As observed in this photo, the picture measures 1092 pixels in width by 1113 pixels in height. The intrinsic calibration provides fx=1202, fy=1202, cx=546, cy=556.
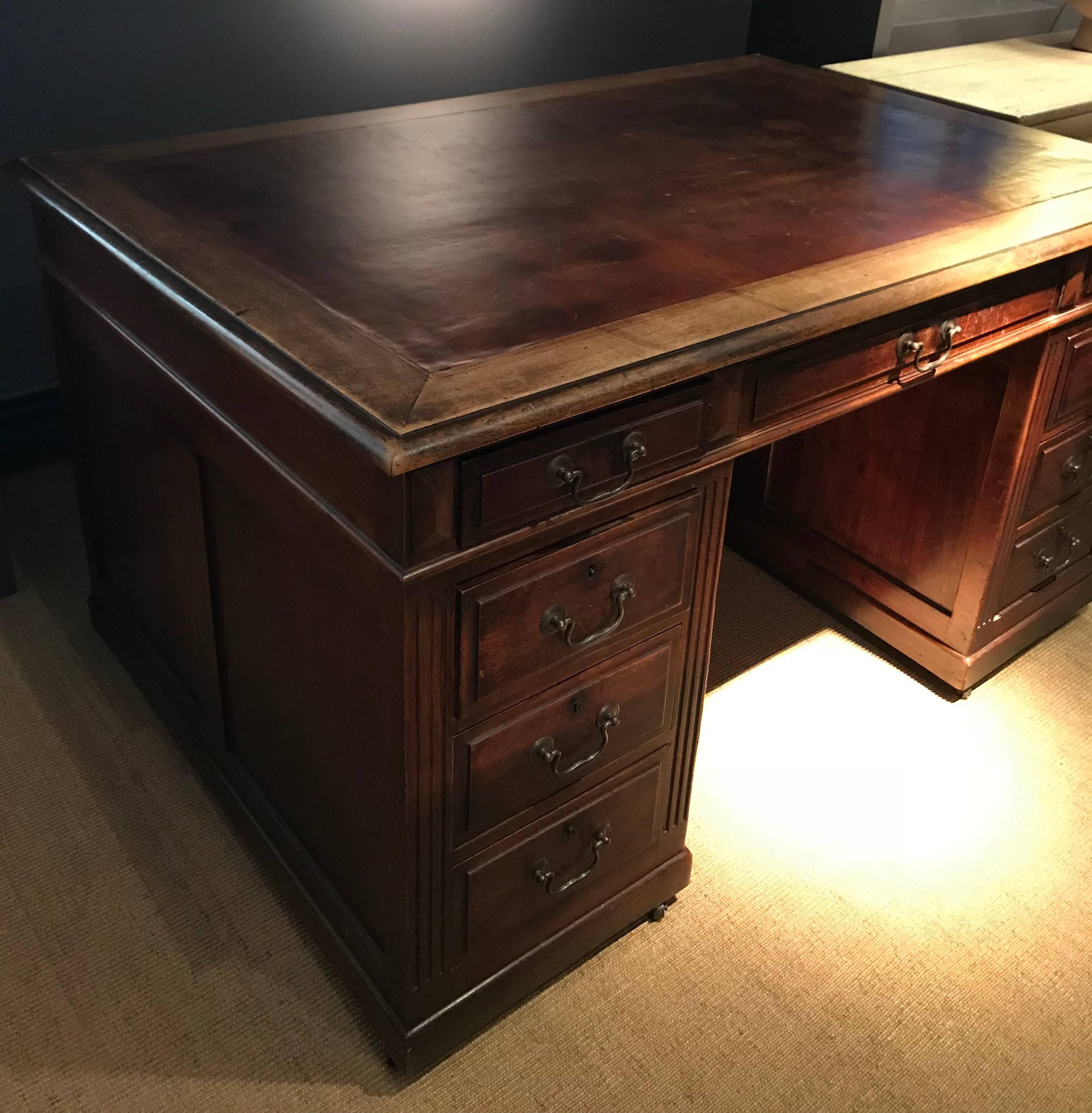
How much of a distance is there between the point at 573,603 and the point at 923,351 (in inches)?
23.0

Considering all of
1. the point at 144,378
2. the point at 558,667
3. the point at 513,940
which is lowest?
the point at 513,940

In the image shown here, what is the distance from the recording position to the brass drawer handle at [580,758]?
4.43 ft

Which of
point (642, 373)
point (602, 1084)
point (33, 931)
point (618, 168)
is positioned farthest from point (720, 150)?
point (33, 931)

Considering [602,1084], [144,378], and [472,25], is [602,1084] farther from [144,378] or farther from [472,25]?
[472,25]

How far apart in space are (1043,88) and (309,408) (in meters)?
1.71

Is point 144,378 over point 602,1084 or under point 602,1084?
over

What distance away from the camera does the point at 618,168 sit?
167 centimetres

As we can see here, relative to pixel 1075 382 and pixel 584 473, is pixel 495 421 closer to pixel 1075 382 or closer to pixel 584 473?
pixel 584 473

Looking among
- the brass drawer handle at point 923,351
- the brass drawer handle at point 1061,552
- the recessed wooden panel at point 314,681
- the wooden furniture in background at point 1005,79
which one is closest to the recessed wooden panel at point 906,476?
the brass drawer handle at point 1061,552

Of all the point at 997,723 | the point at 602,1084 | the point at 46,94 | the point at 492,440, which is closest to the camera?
the point at 492,440

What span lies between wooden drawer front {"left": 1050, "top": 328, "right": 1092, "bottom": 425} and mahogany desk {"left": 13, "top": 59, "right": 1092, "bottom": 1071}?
1cm

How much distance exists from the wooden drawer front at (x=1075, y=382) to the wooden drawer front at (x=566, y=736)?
852mm

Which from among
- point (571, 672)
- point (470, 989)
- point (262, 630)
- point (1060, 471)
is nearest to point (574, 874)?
point (470, 989)

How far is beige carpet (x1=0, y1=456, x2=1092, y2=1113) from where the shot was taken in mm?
1460
